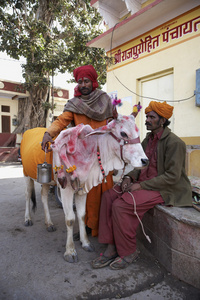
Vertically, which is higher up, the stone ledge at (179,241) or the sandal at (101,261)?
the stone ledge at (179,241)

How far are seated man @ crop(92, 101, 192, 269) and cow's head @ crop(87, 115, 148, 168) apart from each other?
427mm

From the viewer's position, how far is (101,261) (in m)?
2.38

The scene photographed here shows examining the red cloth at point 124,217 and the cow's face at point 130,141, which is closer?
the cow's face at point 130,141

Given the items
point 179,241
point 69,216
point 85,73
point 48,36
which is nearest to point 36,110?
point 48,36

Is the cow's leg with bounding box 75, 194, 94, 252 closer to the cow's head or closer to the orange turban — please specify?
the cow's head

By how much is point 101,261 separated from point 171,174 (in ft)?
3.86

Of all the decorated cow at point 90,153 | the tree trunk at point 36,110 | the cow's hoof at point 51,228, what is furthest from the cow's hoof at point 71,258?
the tree trunk at point 36,110

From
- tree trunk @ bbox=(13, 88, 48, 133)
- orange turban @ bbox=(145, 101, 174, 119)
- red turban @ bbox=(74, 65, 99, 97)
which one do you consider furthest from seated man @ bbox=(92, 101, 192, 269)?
tree trunk @ bbox=(13, 88, 48, 133)

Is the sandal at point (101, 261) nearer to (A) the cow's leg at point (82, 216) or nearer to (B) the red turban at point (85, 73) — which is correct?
(A) the cow's leg at point (82, 216)

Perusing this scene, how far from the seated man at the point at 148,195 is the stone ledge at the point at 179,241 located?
0.53 feet

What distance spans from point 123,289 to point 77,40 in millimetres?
9949

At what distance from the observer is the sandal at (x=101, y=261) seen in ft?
7.68

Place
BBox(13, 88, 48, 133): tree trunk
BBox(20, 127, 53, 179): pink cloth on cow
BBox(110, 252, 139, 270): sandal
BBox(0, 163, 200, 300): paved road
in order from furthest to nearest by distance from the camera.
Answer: BBox(13, 88, 48, 133): tree trunk
BBox(20, 127, 53, 179): pink cloth on cow
BBox(110, 252, 139, 270): sandal
BBox(0, 163, 200, 300): paved road

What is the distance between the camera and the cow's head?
2062mm
